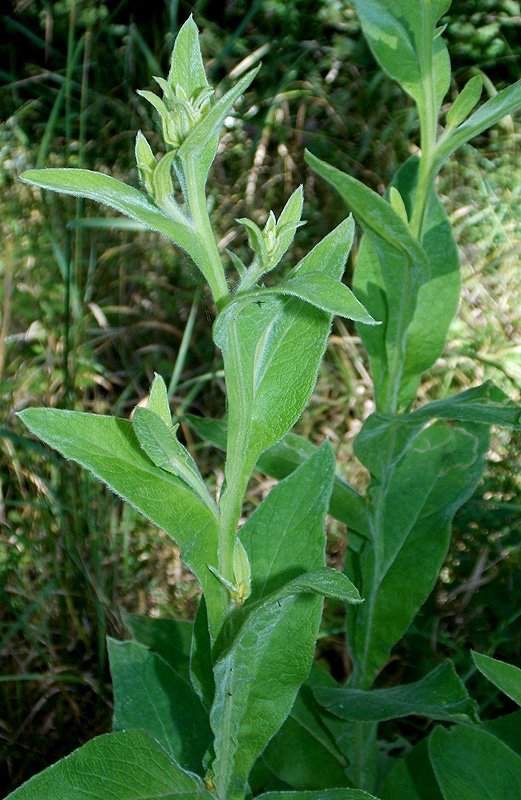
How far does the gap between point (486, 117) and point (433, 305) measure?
0.91ft

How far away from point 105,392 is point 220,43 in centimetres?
157

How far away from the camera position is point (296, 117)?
123 inches

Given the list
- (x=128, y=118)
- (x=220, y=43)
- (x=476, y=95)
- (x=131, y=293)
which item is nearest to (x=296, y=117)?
(x=220, y=43)

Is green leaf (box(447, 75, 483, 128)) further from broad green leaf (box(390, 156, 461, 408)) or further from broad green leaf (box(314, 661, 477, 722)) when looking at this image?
broad green leaf (box(314, 661, 477, 722))

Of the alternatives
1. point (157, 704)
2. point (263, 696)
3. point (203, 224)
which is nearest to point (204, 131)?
point (203, 224)

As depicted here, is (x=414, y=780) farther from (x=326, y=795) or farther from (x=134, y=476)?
(x=134, y=476)

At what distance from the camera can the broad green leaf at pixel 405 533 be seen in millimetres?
1114

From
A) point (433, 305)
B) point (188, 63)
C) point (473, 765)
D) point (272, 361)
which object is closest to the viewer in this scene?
point (188, 63)

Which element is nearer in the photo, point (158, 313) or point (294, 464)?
point (294, 464)

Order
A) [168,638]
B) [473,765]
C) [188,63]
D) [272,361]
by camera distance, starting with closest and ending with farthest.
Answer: [188,63] < [272,361] < [473,765] < [168,638]

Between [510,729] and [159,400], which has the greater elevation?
[159,400]

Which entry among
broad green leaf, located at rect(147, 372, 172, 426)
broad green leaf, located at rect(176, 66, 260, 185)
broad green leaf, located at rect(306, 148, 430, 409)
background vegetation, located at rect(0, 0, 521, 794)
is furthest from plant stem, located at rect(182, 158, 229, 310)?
background vegetation, located at rect(0, 0, 521, 794)

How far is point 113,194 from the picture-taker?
28.4 inches

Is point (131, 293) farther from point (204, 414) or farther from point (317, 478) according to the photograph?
point (317, 478)
